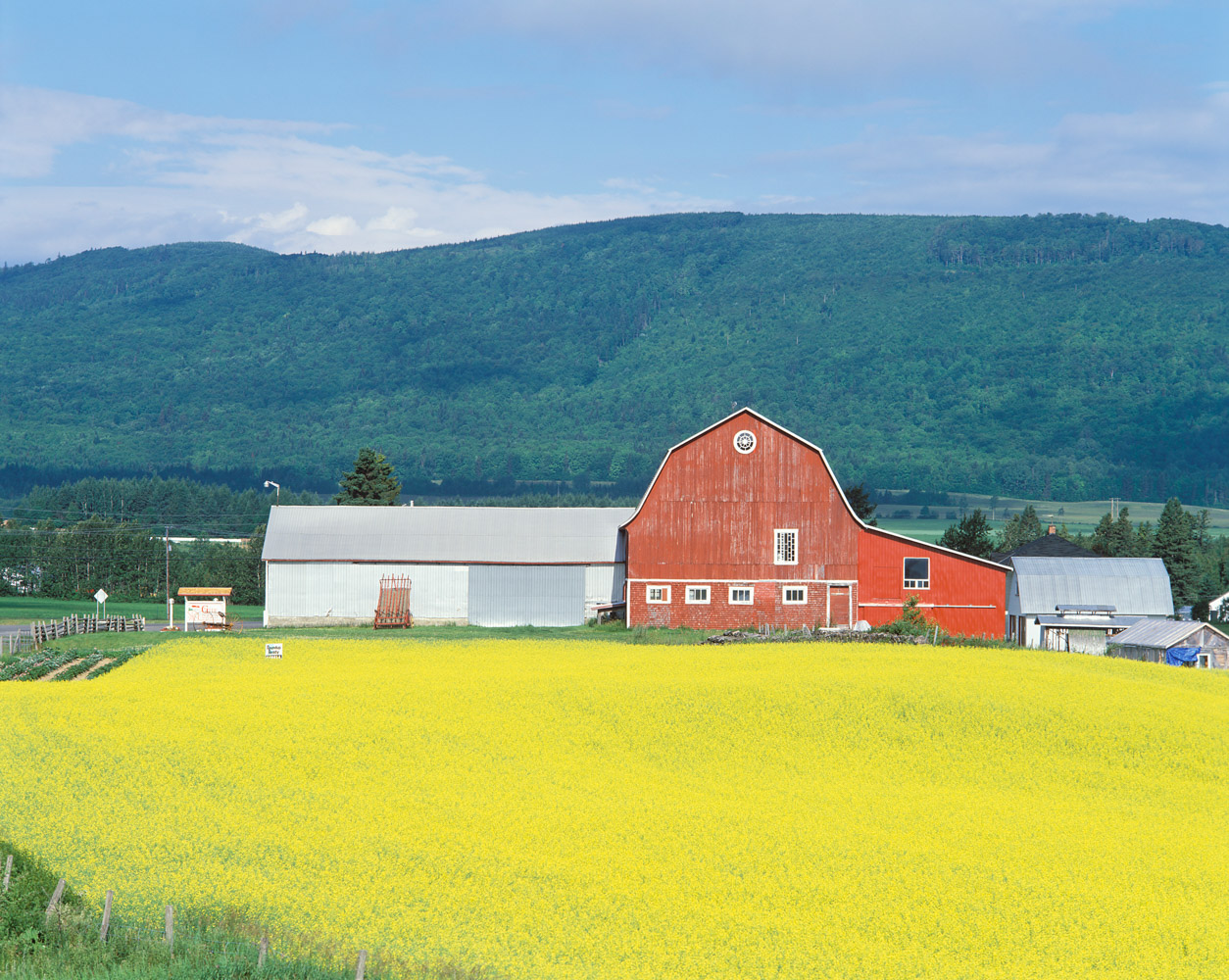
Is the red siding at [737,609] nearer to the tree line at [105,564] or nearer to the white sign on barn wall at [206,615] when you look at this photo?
the white sign on barn wall at [206,615]

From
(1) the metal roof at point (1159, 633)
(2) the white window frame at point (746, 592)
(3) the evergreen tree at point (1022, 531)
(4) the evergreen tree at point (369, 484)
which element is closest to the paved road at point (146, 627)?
(4) the evergreen tree at point (369, 484)

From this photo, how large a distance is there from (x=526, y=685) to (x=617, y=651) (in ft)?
38.9

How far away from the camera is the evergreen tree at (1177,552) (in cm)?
Result: 10581

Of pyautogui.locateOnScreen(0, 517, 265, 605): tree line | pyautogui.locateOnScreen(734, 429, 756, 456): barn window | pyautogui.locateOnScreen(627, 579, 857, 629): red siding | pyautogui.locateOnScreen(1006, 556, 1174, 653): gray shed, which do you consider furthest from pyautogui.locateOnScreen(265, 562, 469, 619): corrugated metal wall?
pyautogui.locateOnScreen(0, 517, 265, 605): tree line

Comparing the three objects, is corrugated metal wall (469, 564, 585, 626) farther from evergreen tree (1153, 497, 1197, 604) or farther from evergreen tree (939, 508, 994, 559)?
evergreen tree (1153, 497, 1197, 604)

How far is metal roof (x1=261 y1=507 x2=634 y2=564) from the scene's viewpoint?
62750 millimetres

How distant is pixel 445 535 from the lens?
211ft

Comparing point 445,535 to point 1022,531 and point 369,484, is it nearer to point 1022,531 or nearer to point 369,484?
point 369,484

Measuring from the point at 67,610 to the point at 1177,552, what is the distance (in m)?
83.7

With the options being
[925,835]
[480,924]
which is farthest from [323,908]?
[925,835]

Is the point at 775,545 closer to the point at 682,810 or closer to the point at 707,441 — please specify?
the point at 707,441

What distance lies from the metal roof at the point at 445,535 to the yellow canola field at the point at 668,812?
79.6ft

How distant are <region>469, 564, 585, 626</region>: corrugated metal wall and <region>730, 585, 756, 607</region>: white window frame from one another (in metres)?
8.14

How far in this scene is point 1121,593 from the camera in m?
68.3
